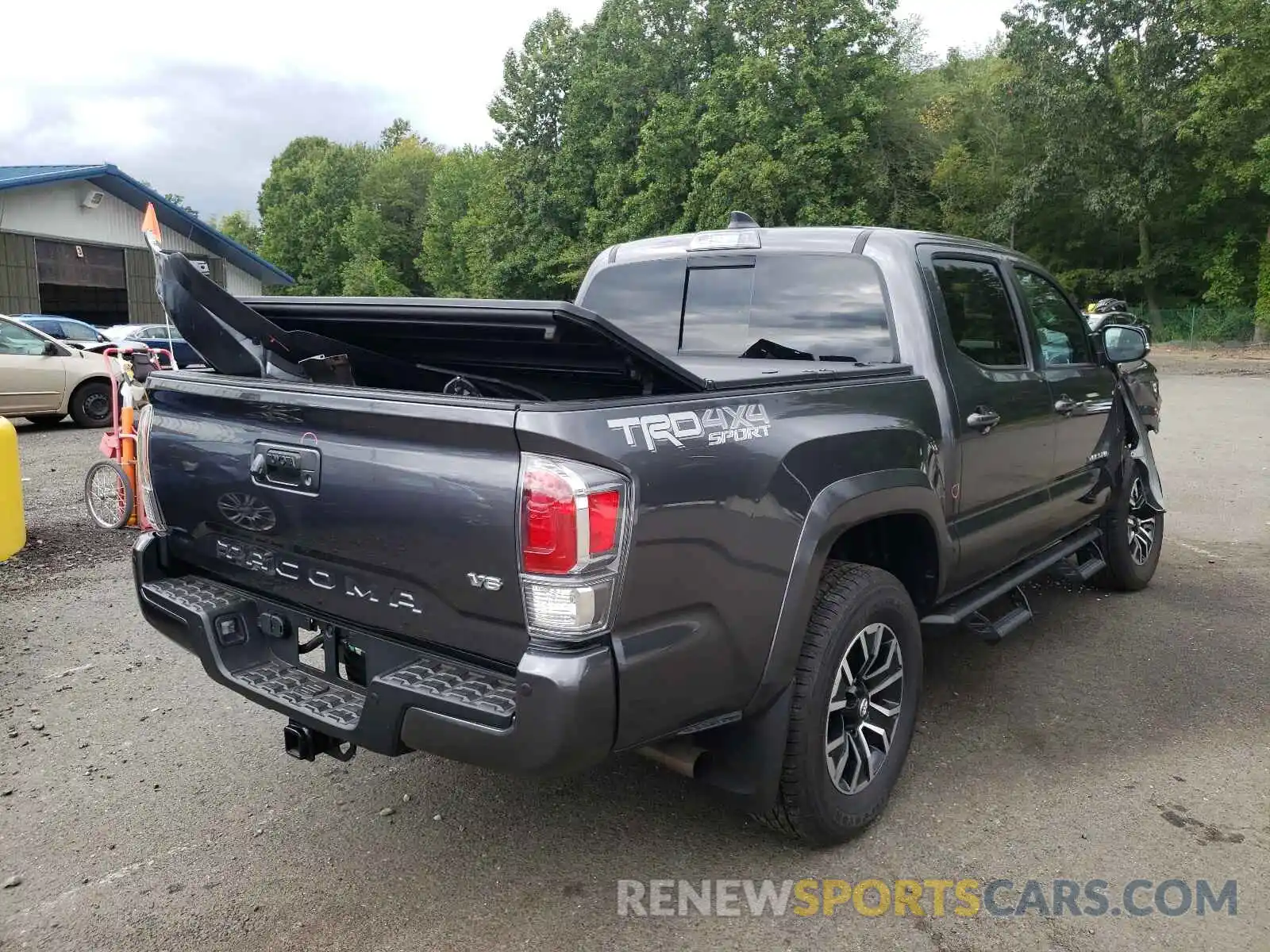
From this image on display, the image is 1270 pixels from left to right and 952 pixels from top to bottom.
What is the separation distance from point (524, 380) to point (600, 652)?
150 cm

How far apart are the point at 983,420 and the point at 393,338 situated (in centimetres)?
229

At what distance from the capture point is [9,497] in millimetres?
5035

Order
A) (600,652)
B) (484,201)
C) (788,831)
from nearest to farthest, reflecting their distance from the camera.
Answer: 1. (600,652)
2. (788,831)
3. (484,201)

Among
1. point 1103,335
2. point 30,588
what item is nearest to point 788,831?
point 1103,335

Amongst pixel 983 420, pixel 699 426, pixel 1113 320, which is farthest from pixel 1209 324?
pixel 699 426

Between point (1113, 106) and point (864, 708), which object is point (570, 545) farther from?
point (1113, 106)

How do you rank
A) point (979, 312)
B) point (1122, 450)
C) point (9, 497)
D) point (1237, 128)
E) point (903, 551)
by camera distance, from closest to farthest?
1. point (903, 551)
2. point (979, 312)
3. point (9, 497)
4. point (1122, 450)
5. point (1237, 128)

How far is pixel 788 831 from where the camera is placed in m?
2.87

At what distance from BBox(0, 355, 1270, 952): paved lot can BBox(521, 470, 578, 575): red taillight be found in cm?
117

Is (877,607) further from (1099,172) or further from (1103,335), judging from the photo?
(1099,172)

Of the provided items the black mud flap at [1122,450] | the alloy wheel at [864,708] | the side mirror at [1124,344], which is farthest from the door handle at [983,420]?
the side mirror at [1124,344]

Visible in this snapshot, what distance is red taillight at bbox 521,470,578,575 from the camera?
2.10m

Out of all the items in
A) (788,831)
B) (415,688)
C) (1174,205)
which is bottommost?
(788,831)

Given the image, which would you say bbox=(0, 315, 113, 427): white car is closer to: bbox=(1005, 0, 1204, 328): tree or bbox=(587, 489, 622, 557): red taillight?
bbox=(587, 489, 622, 557): red taillight
